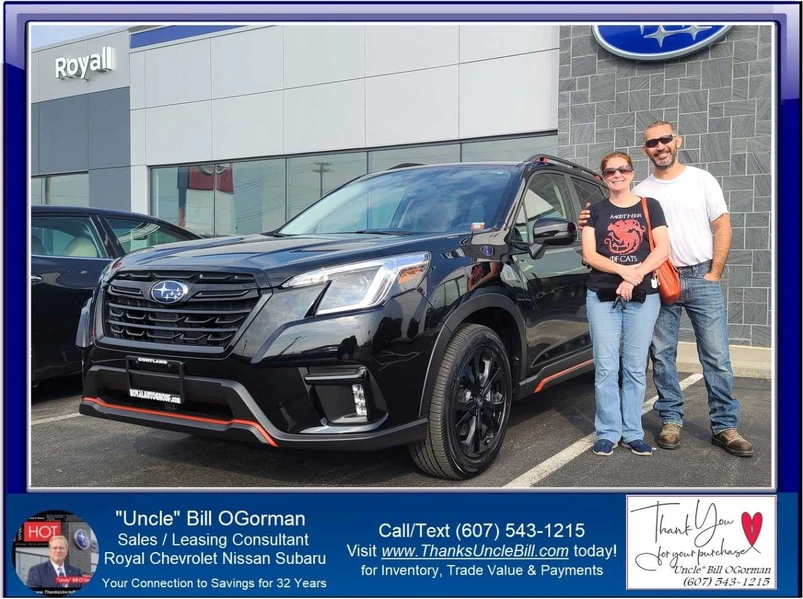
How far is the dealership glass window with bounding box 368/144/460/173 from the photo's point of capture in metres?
7.26

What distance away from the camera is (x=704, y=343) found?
3.96 metres

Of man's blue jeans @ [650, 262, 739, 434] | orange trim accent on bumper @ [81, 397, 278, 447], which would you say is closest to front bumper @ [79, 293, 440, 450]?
orange trim accent on bumper @ [81, 397, 278, 447]

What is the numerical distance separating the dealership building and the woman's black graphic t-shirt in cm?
131

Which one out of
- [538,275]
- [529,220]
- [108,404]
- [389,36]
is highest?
[389,36]

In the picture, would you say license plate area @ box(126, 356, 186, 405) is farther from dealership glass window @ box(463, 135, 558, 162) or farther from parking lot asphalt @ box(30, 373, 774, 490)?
dealership glass window @ box(463, 135, 558, 162)

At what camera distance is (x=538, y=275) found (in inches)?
151

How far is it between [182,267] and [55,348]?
2.46 metres

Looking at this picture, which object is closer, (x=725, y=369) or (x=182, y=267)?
(x=182, y=267)

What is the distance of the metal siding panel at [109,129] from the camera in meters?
7.87

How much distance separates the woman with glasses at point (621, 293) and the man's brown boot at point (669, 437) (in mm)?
181

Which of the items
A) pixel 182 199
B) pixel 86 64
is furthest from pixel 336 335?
pixel 182 199

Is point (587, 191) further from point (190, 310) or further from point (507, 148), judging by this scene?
point (190, 310)

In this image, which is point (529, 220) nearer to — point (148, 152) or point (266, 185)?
point (266, 185)

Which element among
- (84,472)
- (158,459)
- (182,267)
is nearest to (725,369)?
(182,267)
